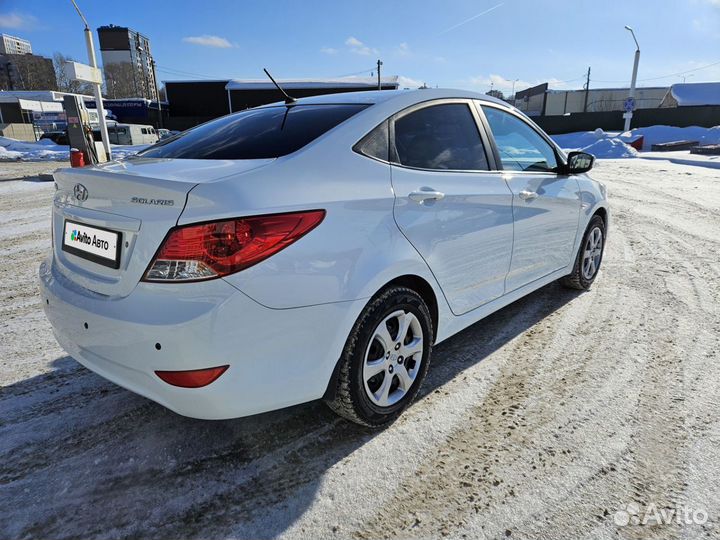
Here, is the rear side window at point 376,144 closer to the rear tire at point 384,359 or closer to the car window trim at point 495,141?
the rear tire at point 384,359

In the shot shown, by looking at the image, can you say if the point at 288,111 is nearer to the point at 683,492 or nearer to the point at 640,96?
the point at 683,492

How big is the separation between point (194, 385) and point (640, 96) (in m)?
96.1

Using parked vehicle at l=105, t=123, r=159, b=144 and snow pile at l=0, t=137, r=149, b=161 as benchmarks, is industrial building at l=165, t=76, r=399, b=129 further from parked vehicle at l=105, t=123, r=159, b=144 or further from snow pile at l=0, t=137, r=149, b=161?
snow pile at l=0, t=137, r=149, b=161

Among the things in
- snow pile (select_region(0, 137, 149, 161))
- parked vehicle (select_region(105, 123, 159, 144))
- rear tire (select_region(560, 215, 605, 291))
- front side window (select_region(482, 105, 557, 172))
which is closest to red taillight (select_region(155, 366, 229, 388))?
Answer: front side window (select_region(482, 105, 557, 172))

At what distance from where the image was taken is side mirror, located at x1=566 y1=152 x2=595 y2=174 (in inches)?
151

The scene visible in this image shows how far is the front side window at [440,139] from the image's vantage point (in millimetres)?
2570

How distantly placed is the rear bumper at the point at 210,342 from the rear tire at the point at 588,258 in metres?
2.99

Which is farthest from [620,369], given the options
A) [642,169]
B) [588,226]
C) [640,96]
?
[640,96]

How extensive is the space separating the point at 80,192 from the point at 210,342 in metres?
1.09

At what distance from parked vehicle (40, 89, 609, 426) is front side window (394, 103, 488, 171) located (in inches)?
0.4

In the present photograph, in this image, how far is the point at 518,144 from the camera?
3.53m

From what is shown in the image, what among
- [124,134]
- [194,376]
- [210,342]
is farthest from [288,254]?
[124,134]

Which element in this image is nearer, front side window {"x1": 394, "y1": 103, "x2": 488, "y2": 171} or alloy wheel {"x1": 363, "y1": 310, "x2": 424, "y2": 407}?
alloy wheel {"x1": 363, "y1": 310, "x2": 424, "y2": 407}

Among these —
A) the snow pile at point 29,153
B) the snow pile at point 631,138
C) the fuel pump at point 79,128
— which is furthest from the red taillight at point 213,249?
the snow pile at point 29,153
